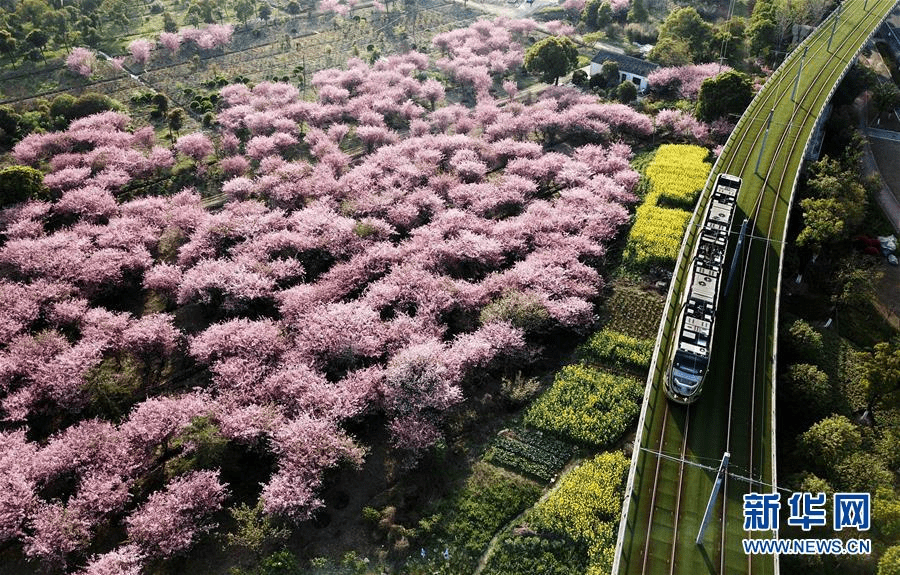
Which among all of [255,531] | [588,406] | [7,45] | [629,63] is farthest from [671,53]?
[7,45]

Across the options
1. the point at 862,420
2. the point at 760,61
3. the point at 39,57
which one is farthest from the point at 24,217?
the point at 760,61

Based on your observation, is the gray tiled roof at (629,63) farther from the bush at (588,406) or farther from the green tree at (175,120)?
the green tree at (175,120)

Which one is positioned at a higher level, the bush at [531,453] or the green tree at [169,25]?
the green tree at [169,25]

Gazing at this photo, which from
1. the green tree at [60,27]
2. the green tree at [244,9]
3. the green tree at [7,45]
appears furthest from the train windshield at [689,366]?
the green tree at [244,9]

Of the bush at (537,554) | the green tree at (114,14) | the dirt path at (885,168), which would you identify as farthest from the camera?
the green tree at (114,14)

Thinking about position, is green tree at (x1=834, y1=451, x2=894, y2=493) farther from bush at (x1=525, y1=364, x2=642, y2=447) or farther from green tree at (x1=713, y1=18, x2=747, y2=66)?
green tree at (x1=713, y1=18, x2=747, y2=66)

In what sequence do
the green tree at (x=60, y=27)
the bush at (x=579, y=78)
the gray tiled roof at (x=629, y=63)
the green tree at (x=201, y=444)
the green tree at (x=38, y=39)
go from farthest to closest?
the green tree at (x=60, y=27), the bush at (x=579, y=78), the green tree at (x=38, y=39), the gray tiled roof at (x=629, y=63), the green tree at (x=201, y=444)

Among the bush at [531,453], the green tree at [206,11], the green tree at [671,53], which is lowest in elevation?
the bush at [531,453]

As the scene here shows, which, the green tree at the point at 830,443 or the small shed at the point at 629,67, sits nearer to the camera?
the green tree at the point at 830,443
